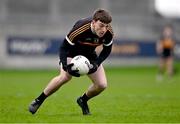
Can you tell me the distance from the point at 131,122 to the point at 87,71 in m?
1.30

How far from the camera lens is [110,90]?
22516mm

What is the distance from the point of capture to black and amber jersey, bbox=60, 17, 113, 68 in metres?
13.2

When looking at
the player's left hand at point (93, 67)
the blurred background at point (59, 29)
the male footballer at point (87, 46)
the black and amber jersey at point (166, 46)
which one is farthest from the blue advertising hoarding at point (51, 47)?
the player's left hand at point (93, 67)

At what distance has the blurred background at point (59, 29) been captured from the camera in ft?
114

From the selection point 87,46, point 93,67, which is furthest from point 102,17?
point 93,67

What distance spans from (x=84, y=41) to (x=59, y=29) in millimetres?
23185

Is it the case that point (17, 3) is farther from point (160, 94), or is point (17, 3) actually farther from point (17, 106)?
point (17, 106)

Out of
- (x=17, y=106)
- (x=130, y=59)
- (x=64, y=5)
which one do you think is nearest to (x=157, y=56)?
(x=130, y=59)

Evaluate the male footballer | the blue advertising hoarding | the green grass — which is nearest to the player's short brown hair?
the male footballer

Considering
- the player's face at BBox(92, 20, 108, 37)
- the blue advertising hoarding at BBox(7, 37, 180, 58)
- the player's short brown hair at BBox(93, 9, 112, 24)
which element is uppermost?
the player's short brown hair at BBox(93, 9, 112, 24)

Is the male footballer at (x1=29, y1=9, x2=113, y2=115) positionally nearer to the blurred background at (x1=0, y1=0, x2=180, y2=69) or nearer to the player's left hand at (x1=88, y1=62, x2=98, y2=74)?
the player's left hand at (x1=88, y1=62, x2=98, y2=74)

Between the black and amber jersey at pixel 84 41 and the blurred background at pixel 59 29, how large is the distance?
69.6ft

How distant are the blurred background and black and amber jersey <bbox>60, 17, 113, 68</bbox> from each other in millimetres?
21216

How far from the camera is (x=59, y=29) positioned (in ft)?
120
